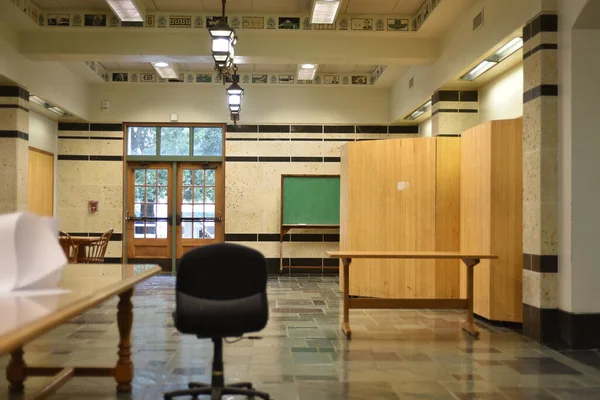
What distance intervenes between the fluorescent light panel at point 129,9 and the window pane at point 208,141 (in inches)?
156

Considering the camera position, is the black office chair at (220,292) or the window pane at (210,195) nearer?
the black office chair at (220,292)

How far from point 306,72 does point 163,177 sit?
11.8 ft

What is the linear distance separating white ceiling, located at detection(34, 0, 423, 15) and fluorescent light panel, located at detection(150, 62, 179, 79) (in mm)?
2092

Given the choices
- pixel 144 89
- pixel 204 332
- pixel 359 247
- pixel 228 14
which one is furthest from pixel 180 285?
pixel 144 89

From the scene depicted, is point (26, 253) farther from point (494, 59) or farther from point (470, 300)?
point (494, 59)

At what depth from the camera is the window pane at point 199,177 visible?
11.1 metres

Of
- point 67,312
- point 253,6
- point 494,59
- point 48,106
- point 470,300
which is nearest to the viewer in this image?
point 67,312

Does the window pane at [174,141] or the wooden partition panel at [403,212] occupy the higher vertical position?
the window pane at [174,141]

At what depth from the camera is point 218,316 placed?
3.05 metres

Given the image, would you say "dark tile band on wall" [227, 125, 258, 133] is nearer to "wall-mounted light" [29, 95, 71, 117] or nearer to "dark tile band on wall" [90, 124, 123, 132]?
"dark tile band on wall" [90, 124, 123, 132]

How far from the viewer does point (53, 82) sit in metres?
8.94

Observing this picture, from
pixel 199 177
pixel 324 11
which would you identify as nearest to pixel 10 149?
pixel 199 177

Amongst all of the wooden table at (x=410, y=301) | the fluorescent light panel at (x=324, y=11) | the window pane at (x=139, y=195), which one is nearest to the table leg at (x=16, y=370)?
the wooden table at (x=410, y=301)

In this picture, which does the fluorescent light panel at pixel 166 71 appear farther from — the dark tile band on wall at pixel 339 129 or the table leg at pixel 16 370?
the table leg at pixel 16 370
